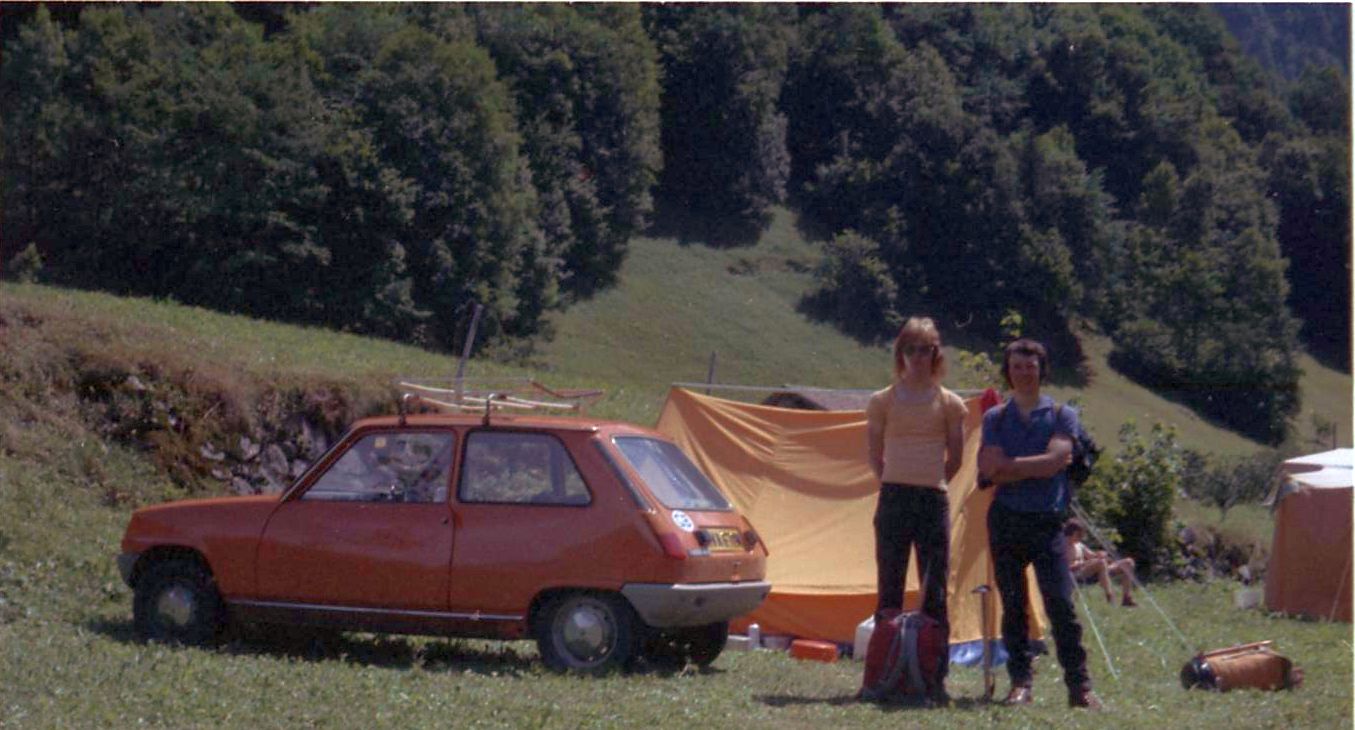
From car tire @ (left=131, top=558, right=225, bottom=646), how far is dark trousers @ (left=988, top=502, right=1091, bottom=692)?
14.9ft

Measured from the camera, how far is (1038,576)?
25.2ft

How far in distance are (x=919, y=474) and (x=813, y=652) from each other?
328cm

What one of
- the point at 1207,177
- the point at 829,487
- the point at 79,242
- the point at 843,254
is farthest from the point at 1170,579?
the point at 1207,177

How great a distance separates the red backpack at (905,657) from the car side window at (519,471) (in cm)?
194

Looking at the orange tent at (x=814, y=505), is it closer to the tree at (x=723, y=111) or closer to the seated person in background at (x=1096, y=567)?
the seated person in background at (x=1096, y=567)

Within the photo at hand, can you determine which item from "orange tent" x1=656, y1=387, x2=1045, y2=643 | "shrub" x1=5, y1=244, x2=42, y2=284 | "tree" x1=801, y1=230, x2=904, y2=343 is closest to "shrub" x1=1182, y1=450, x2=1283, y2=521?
"orange tent" x1=656, y1=387, x2=1045, y2=643

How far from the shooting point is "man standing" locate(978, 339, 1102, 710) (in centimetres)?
764

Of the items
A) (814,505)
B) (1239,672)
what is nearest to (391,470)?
(814,505)

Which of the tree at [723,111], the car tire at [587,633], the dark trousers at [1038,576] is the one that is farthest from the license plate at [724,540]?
the tree at [723,111]

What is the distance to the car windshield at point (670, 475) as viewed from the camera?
8.76 metres

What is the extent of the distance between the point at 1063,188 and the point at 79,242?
3622 centimetres

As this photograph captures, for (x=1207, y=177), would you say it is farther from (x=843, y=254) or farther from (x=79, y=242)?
(x=79, y=242)

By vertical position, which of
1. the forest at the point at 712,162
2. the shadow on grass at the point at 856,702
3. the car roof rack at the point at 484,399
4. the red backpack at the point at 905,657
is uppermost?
the forest at the point at 712,162

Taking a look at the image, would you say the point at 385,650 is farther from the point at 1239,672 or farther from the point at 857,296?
the point at 857,296
